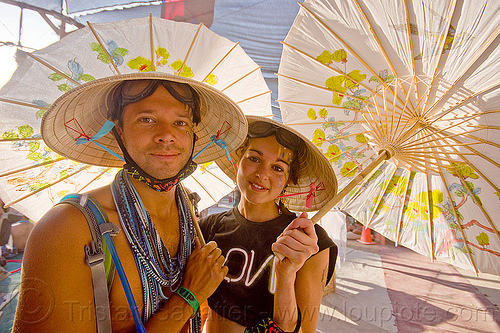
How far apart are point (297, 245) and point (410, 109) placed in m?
1.68

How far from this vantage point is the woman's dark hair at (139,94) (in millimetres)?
1479

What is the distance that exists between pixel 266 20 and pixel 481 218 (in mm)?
4922

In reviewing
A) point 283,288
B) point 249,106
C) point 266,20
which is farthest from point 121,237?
point 266,20

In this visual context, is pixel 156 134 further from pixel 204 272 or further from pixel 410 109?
pixel 410 109

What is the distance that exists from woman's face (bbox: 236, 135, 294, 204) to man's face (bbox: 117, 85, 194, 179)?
531 millimetres

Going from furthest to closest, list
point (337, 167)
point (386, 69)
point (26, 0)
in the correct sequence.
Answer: point (26, 0)
point (337, 167)
point (386, 69)

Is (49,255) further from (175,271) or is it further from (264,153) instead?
(264,153)

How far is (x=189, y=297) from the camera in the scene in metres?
1.40

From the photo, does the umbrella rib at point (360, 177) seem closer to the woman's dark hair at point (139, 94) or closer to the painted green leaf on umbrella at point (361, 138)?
the painted green leaf on umbrella at point (361, 138)

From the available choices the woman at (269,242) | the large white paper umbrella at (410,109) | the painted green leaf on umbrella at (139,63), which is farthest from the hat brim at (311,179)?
the painted green leaf on umbrella at (139,63)

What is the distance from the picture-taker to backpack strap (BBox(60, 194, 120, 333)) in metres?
1.16

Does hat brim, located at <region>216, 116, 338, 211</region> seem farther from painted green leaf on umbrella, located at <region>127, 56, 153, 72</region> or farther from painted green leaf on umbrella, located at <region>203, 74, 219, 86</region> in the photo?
painted green leaf on umbrella, located at <region>127, 56, 153, 72</region>

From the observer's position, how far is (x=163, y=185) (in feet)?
4.89

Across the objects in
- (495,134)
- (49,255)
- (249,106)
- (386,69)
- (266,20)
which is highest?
(266,20)
